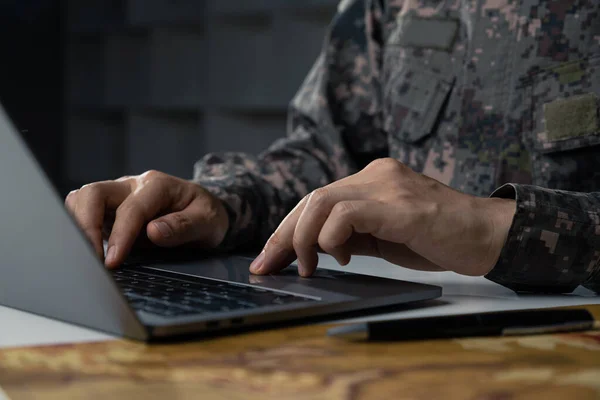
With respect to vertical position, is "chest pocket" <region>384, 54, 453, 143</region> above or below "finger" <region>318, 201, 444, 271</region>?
above

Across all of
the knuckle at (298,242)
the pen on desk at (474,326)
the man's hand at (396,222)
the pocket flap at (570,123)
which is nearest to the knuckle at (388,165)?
the man's hand at (396,222)

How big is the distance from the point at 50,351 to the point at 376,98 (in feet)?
3.09

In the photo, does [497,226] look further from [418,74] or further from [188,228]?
[418,74]

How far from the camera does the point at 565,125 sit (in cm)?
104

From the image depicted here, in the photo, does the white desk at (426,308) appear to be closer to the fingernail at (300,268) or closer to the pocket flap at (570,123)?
the fingernail at (300,268)

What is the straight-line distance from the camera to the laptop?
49cm

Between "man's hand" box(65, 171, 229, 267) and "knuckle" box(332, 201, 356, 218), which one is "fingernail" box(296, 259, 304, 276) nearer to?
"knuckle" box(332, 201, 356, 218)

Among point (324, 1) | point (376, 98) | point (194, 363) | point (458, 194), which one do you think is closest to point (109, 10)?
point (324, 1)

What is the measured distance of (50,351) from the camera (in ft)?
1.61

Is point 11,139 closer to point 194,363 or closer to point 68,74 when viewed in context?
point 194,363

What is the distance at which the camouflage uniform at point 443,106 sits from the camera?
105 cm

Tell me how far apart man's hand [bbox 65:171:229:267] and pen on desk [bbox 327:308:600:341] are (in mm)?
335

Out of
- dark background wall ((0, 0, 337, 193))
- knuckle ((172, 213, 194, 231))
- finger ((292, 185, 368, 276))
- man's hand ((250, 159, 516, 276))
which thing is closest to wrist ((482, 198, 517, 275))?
man's hand ((250, 159, 516, 276))

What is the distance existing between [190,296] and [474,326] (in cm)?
20
